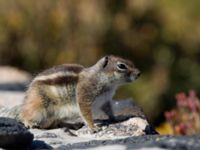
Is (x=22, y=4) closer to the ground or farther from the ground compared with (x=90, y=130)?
farther from the ground

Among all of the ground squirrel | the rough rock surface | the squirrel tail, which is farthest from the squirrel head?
the rough rock surface

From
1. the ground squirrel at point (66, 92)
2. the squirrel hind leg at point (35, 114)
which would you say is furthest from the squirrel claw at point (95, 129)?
the squirrel hind leg at point (35, 114)

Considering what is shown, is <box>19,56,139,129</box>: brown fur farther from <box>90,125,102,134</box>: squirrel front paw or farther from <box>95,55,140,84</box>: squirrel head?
<box>90,125,102,134</box>: squirrel front paw

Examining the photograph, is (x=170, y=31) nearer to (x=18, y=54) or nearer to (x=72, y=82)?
(x=18, y=54)

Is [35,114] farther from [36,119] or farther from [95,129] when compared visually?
[95,129]

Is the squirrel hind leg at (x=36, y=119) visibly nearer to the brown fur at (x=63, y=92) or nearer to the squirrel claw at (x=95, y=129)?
the brown fur at (x=63, y=92)

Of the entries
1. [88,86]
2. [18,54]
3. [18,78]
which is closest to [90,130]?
[88,86]

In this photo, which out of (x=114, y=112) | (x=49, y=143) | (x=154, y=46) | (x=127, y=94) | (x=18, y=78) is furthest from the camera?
(x=154, y=46)
